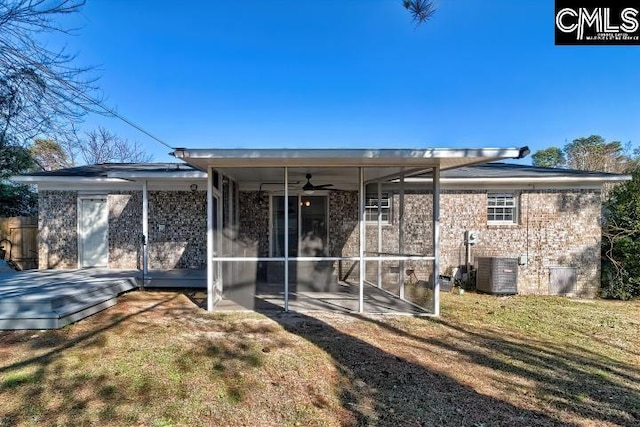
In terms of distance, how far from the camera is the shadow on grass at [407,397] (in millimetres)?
2887

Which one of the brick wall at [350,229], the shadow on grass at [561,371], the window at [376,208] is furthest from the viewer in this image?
the brick wall at [350,229]

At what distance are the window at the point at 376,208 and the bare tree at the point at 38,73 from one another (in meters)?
5.30

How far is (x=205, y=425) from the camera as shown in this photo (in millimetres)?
2760

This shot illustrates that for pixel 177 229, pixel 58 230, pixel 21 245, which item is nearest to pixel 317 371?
pixel 177 229

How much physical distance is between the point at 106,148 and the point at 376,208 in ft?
79.2

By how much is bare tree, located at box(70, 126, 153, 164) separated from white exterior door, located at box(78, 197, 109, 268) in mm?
17221

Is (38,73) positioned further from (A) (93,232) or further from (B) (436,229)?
(B) (436,229)

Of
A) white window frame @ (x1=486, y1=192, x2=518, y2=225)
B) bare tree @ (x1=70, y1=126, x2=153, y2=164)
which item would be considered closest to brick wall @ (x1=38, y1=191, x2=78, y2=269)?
white window frame @ (x1=486, y1=192, x2=518, y2=225)

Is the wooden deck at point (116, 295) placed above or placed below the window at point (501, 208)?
below

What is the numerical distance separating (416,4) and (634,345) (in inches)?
212

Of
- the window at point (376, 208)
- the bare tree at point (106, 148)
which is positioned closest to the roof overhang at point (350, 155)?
the window at point (376, 208)

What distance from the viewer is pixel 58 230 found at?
362 inches

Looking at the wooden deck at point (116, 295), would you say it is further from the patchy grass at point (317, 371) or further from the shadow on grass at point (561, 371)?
the shadow on grass at point (561, 371)

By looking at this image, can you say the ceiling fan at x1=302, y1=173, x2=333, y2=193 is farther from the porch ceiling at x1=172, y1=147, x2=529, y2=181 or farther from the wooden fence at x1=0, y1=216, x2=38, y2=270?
the wooden fence at x1=0, y1=216, x2=38, y2=270
